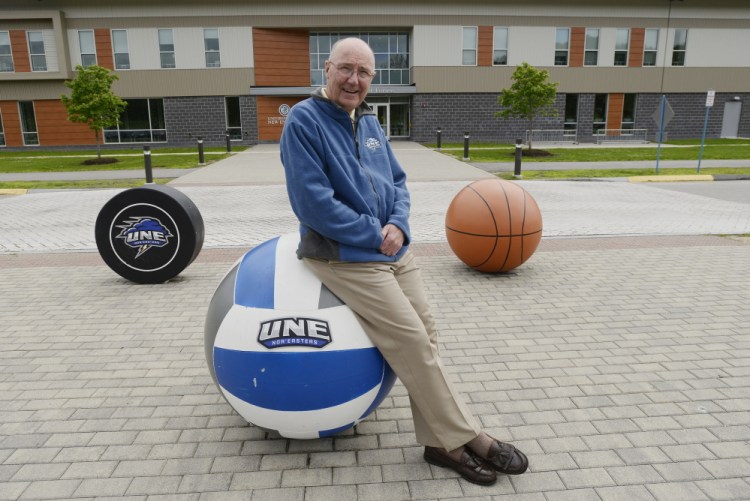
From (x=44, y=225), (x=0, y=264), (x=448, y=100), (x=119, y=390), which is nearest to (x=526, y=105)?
(x=448, y=100)

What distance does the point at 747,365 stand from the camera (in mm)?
4703

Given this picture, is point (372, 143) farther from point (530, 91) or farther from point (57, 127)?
point (57, 127)

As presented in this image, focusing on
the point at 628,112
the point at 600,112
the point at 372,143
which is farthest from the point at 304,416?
the point at 628,112

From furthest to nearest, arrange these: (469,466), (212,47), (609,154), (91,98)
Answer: (212,47)
(609,154)
(91,98)
(469,466)

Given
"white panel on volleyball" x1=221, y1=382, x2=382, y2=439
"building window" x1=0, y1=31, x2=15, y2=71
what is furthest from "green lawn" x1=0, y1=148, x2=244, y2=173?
"white panel on volleyball" x1=221, y1=382, x2=382, y2=439

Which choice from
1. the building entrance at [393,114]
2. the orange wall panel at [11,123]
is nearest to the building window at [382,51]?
the building entrance at [393,114]

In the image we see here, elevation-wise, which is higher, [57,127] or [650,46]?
[650,46]

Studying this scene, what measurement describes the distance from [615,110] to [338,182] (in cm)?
3751

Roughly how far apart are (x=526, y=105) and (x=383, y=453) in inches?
988

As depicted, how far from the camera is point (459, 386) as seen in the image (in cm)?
438

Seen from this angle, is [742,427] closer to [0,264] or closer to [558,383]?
[558,383]

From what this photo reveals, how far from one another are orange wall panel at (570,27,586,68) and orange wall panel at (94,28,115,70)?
27449 millimetres

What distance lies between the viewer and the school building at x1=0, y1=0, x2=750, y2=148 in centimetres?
3316

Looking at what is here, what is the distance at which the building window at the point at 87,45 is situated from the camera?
33.2m
